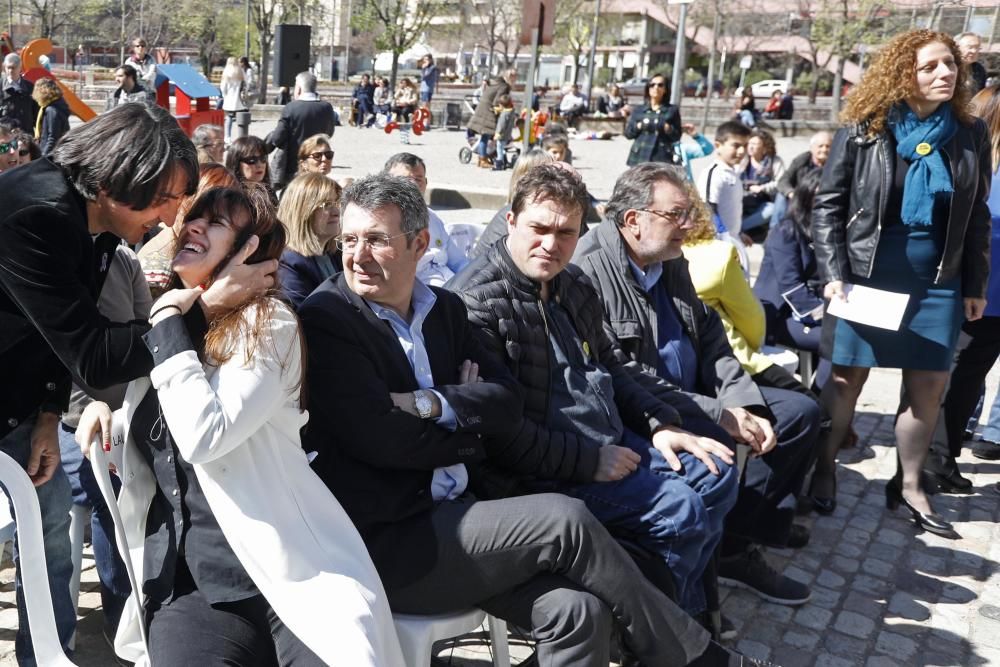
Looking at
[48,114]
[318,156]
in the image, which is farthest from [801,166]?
[48,114]

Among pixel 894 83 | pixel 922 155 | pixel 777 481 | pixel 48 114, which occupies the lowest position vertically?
pixel 777 481

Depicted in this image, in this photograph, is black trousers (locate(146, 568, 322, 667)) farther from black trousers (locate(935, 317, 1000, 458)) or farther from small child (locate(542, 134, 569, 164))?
small child (locate(542, 134, 569, 164))

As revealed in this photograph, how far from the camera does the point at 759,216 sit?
8227mm

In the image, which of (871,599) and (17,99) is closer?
(871,599)

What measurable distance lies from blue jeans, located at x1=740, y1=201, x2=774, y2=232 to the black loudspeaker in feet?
27.2

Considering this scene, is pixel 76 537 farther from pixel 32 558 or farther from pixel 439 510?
pixel 439 510

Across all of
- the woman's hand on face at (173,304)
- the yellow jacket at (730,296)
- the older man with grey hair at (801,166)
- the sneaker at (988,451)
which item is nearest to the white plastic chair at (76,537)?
the woman's hand on face at (173,304)

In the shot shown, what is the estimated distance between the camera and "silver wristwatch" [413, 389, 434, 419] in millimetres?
2404

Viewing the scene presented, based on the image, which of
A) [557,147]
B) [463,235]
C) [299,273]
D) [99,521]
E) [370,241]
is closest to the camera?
[370,241]

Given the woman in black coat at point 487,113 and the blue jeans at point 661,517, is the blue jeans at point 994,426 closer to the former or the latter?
the blue jeans at point 661,517

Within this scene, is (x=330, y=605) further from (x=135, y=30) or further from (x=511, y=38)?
(x=511, y=38)

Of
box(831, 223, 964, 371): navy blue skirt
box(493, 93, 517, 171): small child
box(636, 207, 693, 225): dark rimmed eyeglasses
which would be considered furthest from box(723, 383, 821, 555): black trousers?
box(493, 93, 517, 171): small child

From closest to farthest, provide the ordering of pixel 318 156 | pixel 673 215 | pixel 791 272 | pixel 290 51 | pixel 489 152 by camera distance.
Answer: pixel 673 215 → pixel 791 272 → pixel 318 156 → pixel 290 51 → pixel 489 152

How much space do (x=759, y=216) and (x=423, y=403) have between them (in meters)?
6.41
